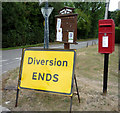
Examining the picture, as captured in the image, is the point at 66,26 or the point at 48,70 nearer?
the point at 48,70

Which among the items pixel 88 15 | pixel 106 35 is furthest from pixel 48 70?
pixel 88 15

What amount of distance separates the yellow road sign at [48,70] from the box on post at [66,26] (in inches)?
45.2

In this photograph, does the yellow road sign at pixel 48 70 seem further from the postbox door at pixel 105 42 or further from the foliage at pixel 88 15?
the foliage at pixel 88 15

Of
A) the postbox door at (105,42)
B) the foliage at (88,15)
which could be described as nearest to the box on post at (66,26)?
the postbox door at (105,42)

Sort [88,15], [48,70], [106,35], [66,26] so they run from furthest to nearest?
[88,15], [66,26], [106,35], [48,70]

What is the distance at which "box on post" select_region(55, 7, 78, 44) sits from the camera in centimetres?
462

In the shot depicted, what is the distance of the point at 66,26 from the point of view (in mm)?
4754

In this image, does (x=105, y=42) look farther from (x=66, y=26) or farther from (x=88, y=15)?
(x=88, y=15)

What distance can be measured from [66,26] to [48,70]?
1.67 meters

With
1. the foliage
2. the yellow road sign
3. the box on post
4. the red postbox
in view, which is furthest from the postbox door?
the foliage

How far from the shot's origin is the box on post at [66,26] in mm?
4616

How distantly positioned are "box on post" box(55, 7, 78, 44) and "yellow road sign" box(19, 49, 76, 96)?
3.77 feet

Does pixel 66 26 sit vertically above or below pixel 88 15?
below

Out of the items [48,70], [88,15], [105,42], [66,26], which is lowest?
[48,70]
